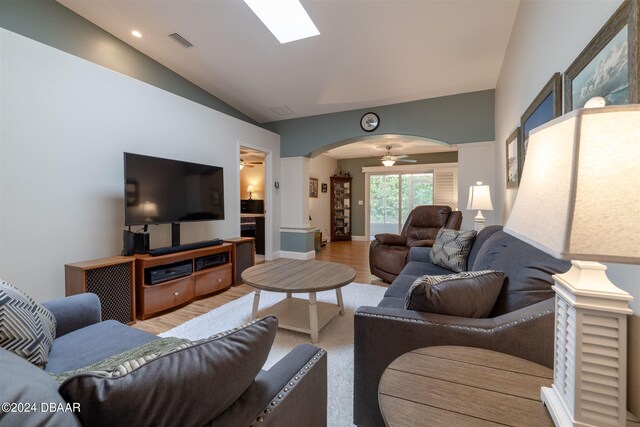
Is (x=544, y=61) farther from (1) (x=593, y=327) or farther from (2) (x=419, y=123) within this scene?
(2) (x=419, y=123)

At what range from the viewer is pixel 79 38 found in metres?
2.92

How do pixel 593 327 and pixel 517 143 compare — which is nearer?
pixel 593 327

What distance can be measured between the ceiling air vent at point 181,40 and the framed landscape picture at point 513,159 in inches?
146

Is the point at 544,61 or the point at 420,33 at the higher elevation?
the point at 420,33

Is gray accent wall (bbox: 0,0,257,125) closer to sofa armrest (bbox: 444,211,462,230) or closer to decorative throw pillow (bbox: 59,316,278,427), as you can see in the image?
decorative throw pillow (bbox: 59,316,278,427)

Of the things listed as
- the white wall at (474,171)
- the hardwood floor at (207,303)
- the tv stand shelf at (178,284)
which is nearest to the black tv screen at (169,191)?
the tv stand shelf at (178,284)

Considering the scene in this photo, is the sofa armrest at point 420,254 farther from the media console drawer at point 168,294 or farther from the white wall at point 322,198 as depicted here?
the white wall at point 322,198

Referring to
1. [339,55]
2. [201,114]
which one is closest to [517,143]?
[339,55]

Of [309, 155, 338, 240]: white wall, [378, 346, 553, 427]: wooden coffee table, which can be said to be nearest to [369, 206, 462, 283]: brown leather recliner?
[378, 346, 553, 427]: wooden coffee table

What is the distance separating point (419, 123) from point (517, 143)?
2.01m

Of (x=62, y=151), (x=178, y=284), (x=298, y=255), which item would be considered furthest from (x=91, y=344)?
(x=298, y=255)

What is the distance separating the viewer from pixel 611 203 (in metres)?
0.46

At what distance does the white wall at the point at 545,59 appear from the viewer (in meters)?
0.80

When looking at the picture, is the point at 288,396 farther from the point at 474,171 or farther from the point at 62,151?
the point at 474,171
